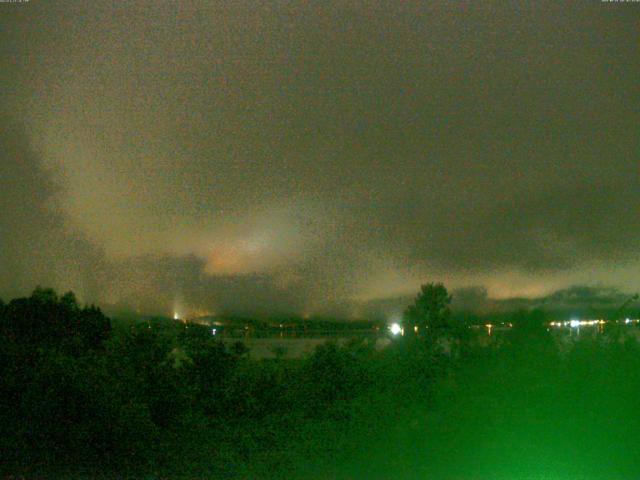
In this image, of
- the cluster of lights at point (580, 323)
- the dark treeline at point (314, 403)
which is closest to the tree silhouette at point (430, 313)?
the dark treeline at point (314, 403)

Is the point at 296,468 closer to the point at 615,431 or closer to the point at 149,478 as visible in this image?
the point at 149,478

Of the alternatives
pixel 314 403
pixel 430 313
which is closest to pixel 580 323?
pixel 430 313

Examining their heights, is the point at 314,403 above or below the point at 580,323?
below

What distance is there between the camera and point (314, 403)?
13.2m

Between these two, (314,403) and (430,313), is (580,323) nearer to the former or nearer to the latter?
(430,313)

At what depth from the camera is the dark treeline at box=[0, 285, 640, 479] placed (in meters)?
8.91

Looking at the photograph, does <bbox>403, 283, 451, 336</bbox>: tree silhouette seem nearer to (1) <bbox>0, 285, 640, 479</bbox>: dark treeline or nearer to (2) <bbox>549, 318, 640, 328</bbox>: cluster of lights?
(1) <bbox>0, 285, 640, 479</bbox>: dark treeline

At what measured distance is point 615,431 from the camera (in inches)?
383

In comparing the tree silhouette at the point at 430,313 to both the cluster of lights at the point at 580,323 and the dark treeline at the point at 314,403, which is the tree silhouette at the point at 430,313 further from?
the cluster of lights at the point at 580,323

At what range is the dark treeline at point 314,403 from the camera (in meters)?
8.91

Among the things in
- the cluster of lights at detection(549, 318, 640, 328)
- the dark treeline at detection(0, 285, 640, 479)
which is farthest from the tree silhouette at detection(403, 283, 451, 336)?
the cluster of lights at detection(549, 318, 640, 328)

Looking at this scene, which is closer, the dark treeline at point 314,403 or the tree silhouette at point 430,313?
the dark treeline at point 314,403

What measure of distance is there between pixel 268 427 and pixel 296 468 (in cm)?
256

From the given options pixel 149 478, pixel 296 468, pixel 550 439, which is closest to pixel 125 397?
pixel 149 478
